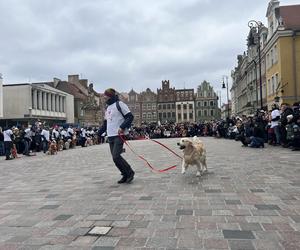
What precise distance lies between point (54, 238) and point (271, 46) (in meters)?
40.1

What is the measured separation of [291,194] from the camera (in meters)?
6.34

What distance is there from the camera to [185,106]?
389ft

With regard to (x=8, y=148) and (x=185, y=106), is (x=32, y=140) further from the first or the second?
(x=185, y=106)

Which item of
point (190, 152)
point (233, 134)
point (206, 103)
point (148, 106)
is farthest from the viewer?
point (148, 106)

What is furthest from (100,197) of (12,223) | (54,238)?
(54,238)

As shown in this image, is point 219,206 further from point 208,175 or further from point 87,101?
point 87,101

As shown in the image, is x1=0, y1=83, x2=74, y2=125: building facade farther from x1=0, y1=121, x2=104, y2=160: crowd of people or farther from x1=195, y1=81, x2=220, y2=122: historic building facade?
x1=195, y1=81, x2=220, y2=122: historic building facade

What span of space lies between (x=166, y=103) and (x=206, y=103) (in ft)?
41.7

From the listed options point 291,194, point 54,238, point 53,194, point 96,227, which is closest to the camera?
point 54,238

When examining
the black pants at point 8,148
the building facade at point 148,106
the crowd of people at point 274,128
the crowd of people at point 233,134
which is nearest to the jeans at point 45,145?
the crowd of people at point 233,134

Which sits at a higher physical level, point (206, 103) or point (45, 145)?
point (206, 103)

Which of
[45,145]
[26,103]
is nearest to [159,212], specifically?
[45,145]

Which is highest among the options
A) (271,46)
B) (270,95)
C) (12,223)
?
(271,46)

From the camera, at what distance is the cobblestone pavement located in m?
4.11
